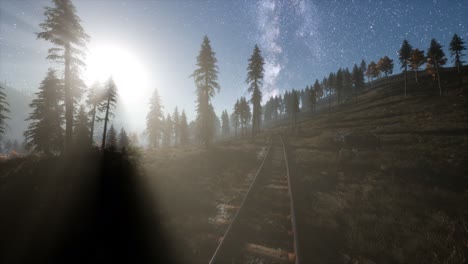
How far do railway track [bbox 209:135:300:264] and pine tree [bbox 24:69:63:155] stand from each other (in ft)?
102

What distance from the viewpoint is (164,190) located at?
24.4 feet

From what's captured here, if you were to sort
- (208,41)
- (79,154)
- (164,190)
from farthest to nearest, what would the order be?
(208,41) < (79,154) < (164,190)

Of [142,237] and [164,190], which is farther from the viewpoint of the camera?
[164,190]

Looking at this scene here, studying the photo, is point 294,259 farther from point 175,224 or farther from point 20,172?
point 20,172

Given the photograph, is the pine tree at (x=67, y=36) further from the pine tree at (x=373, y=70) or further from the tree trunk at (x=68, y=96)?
the pine tree at (x=373, y=70)

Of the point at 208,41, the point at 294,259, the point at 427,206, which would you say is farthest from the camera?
the point at 208,41

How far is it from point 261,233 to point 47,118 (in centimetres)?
3453

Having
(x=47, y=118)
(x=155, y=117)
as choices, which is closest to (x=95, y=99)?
(x=47, y=118)

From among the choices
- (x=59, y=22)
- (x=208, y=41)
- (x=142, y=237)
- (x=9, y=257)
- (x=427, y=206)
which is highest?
(x=208, y=41)

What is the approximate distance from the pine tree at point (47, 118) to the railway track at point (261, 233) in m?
31.2

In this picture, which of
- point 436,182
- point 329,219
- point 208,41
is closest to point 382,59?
point 208,41

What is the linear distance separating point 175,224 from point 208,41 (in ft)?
72.7

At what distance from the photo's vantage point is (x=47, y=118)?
80.6 ft

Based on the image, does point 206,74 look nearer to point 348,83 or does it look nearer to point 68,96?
point 68,96
